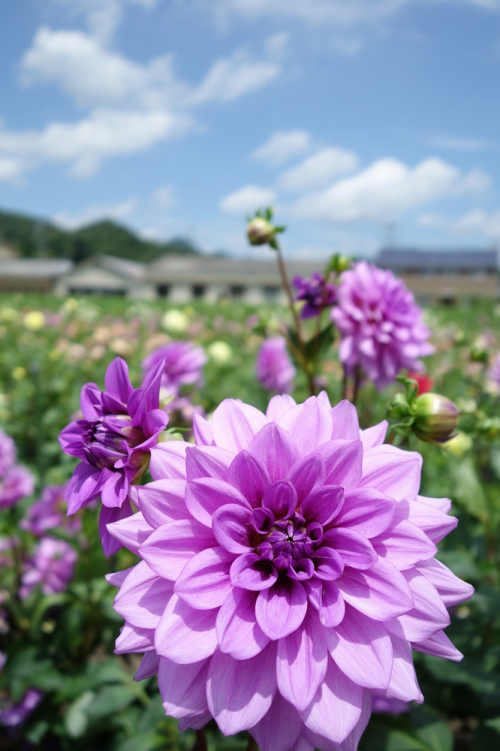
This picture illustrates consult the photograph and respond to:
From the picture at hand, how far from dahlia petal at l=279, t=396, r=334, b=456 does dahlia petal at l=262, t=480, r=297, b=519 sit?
0.16ft

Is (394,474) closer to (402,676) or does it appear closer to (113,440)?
(402,676)

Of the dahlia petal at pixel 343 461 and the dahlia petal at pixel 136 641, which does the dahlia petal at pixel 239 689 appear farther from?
the dahlia petal at pixel 343 461

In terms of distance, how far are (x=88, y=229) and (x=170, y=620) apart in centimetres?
8877

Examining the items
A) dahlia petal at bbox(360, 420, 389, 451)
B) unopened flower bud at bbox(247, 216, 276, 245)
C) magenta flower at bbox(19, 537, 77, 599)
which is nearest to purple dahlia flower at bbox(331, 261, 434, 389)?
unopened flower bud at bbox(247, 216, 276, 245)

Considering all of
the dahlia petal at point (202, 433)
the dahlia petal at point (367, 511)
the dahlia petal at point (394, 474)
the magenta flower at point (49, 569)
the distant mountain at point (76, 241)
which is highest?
the distant mountain at point (76, 241)

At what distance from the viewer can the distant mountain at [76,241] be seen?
76000 mm

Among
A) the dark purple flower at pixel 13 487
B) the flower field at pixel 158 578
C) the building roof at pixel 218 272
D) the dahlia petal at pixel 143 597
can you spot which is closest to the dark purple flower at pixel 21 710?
the flower field at pixel 158 578

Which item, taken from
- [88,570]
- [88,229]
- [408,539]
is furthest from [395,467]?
[88,229]

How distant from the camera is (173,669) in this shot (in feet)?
2.09

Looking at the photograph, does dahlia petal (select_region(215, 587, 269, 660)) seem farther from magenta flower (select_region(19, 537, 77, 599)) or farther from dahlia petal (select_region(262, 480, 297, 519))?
magenta flower (select_region(19, 537, 77, 599))

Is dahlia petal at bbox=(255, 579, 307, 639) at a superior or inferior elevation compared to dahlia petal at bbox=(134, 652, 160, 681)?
superior

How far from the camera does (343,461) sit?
0.66 meters

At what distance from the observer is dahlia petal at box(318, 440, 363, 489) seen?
0.65 meters

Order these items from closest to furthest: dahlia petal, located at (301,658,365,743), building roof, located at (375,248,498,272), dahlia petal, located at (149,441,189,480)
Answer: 1. dahlia petal, located at (301,658,365,743)
2. dahlia petal, located at (149,441,189,480)
3. building roof, located at (375,248,498,272)
